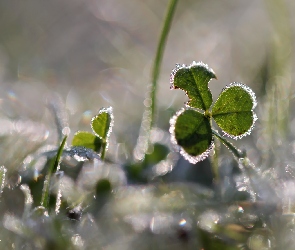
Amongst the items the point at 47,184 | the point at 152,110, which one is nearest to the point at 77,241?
the point at 47,184

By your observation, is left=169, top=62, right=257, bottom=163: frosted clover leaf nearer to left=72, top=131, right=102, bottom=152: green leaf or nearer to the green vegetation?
the green vegetation

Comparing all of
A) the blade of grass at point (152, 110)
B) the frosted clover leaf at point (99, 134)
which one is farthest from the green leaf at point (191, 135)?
the blade of grass at point (152, 110)

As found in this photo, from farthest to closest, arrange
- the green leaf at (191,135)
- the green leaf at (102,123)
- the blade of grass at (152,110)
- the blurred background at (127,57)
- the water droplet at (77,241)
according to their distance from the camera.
Result: 1. the blurred background at (127,57)
2. the blade of grass at (152,110)
3. the green leaf at (102,123)
4. the green leaf at (191,135)
5. the water droplet at (77,241)

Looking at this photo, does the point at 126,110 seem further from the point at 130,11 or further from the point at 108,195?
the point at 130,11

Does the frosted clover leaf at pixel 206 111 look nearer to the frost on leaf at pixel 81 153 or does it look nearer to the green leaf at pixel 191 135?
the green leaf at pixel 191 135

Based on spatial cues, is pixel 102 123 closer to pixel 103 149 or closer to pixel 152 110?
pixel 103 149

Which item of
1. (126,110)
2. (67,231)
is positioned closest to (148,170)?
(67,231)
